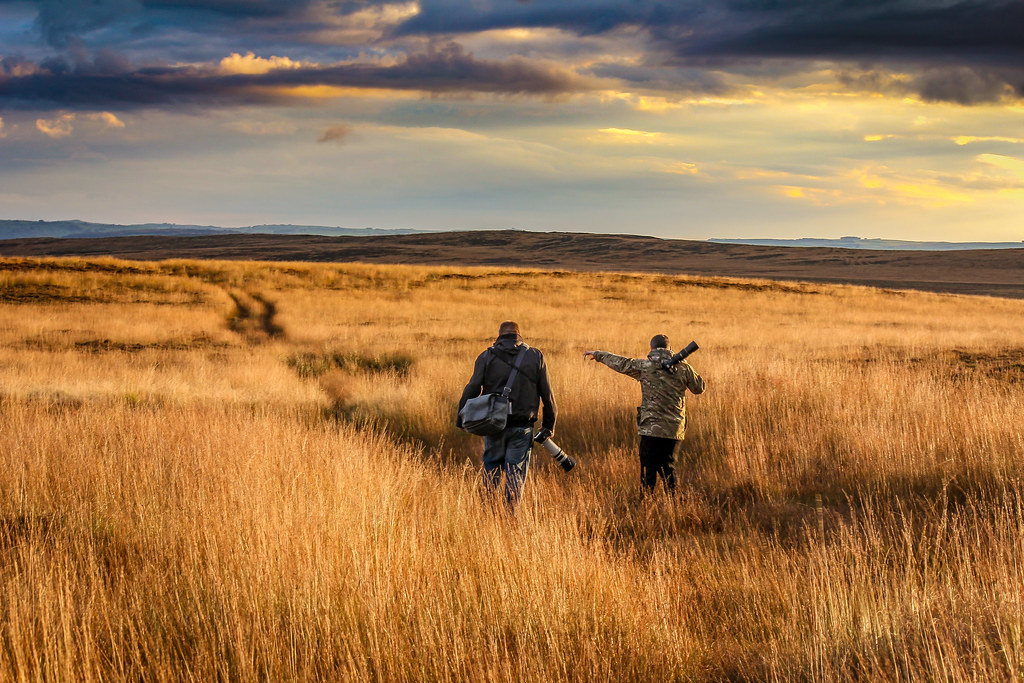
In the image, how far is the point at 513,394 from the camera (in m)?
6.68

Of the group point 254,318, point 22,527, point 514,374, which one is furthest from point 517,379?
point 254,318

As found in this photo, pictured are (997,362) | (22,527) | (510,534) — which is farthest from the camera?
(997,362)

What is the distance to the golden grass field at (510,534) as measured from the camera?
12.0 feet

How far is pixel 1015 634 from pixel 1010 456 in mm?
4382

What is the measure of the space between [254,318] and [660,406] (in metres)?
24.4

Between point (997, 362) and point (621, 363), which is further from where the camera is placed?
point (997, 362)

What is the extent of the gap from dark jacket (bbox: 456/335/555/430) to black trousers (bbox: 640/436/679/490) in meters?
1.21

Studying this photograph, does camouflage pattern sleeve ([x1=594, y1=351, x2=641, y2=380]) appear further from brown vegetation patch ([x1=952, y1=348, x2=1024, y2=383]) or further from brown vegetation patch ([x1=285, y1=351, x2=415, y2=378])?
brown vegetation patch ([x1=285, y1=351, x2=415, y2=378])

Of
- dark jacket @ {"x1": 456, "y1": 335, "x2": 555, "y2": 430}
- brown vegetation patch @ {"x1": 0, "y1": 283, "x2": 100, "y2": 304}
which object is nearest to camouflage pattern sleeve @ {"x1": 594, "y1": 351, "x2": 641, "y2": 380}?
dark jacket @ {"x1": 456, "y1": 335, "x2": 555, "y2": 430}

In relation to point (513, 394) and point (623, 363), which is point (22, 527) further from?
point (623, 363)

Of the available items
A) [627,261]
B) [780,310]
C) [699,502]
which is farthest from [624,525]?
[627,261]

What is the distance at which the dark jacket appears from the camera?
6723 millimetres

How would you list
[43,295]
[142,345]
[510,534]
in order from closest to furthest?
[510,534] < [142,345] < [43,295]

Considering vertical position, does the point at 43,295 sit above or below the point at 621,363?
below
